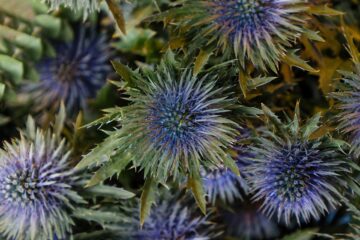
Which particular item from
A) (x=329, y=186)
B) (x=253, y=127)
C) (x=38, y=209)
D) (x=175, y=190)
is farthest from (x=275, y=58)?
(x=38, y=209)

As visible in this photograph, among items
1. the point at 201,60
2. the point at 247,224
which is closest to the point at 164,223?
the point at 247,224

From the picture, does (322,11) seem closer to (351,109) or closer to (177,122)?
(351,109)

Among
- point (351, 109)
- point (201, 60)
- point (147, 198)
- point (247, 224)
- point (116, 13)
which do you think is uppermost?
point (116, 13)

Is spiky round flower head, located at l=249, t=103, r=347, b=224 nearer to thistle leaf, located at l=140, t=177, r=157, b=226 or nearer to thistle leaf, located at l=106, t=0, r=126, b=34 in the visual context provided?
thistle leaf, located at l=140, t=177, r=157, b=226

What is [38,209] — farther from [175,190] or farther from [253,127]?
[253,127]

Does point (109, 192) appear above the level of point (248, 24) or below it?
below

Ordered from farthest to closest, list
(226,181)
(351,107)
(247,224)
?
(247,224), (226,181), (351,107)

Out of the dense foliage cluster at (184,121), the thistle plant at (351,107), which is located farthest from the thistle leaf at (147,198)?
the thistle plant at (351,107)

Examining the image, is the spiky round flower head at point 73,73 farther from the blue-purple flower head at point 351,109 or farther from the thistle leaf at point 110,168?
the blue-purple flower head at point 351,109
